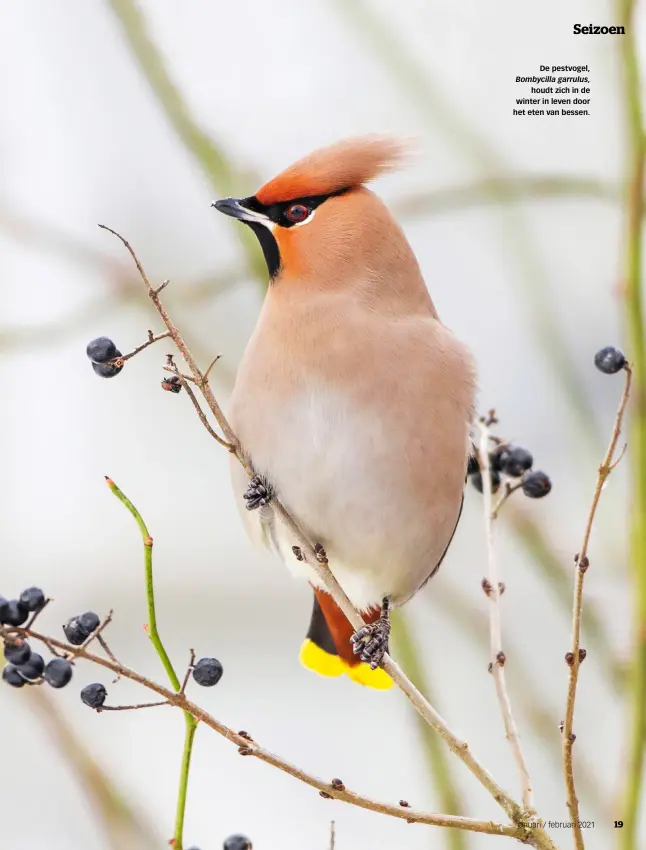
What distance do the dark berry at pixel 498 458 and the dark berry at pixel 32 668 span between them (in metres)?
0.67

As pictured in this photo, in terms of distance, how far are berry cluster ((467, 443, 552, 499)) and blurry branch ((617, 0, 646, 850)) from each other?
0.12 m

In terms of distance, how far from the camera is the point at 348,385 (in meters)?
1.47

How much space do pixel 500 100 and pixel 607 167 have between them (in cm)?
26

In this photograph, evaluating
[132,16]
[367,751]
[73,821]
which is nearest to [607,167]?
[132,16]

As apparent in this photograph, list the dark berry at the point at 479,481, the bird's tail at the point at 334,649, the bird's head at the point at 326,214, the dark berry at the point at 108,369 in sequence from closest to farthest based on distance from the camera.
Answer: the dark berry at the point at 108,369, the bird's head at the point at 326,214, the dark berry at the point at 479,481, the bird's tail at the point at 334,649

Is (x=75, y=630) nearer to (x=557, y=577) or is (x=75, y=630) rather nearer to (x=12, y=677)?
(x=12, y=677)

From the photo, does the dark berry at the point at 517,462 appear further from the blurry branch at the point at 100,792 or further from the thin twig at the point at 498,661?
the blurry branch at the point at 100,792

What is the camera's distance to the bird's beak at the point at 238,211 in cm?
143

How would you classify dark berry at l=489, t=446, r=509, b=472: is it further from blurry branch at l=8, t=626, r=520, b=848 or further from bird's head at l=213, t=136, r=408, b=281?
blurry branch at l=8, t=626, r=520, b=848

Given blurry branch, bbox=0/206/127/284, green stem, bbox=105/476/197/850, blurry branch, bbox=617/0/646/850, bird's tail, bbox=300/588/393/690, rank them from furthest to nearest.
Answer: blurry branch, bbox=0/206/127/284 < bird's tail, bbox=300/588/393/690 < blurry branch, bbox=617/0/646/850 < green stem, bbox=105/476/197/850

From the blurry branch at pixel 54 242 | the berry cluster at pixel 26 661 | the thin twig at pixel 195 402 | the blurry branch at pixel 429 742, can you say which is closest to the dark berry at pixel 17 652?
the berry cluster at pixel 26 661

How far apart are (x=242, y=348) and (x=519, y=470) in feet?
2.66

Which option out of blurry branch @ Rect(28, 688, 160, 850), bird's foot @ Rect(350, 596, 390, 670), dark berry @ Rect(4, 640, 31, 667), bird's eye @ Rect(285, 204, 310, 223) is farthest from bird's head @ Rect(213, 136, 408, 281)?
blurry branch @ Rect(28, 688, 160, 850)

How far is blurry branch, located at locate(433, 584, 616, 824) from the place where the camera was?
183cm
